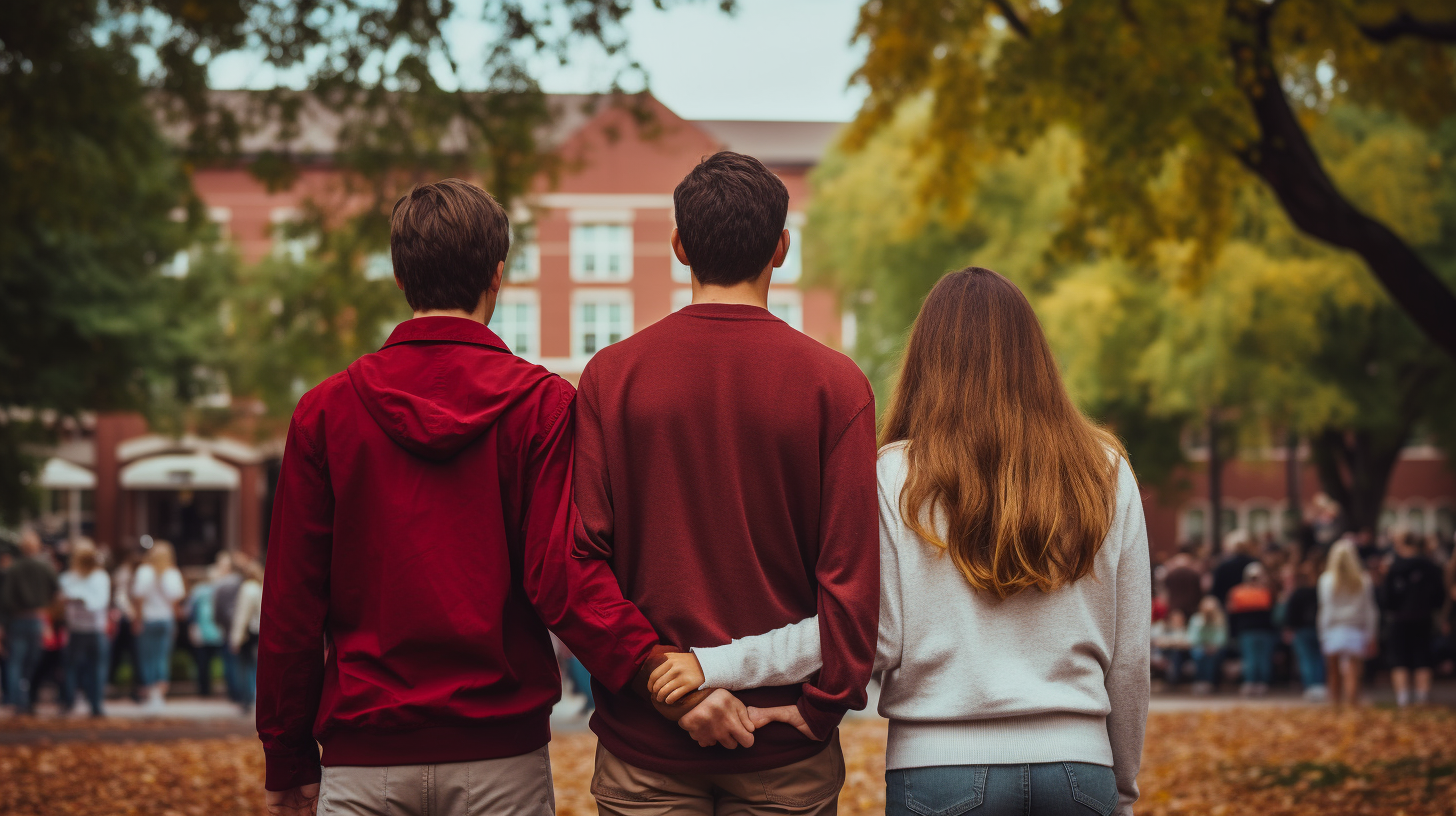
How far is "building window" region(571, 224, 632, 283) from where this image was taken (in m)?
44.9

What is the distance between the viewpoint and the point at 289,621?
266cm

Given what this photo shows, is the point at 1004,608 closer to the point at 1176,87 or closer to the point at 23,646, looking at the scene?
the point at 1176,87

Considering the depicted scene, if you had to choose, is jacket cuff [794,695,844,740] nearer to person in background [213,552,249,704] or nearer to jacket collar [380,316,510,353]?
jacket collar [380,316,510,353]

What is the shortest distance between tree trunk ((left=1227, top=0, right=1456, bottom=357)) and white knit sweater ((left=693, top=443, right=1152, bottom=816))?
6.53 meters

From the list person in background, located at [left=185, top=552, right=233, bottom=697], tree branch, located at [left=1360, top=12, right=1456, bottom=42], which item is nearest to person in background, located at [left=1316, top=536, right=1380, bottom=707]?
tree branch, located at [left=1360, top=12, right=1456, bottom=42]

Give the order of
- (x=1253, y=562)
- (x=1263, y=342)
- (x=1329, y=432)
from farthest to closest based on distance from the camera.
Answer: (x=1329, y=432) → (x=1263, y=342) → (x=1253, y=562)

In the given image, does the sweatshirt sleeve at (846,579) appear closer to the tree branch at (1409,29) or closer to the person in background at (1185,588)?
the tree branch at (1409,29)

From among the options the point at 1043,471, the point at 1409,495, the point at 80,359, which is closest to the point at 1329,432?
the point at 1409,495

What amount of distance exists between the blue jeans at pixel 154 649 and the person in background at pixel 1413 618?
1428 cm

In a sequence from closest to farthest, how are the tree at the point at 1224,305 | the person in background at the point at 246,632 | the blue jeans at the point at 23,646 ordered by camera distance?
the blue jeans at the point at 23,646, the person in background at the point at 246,632, the tree at the point at 1224,305

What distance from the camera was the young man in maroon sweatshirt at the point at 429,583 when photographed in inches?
102

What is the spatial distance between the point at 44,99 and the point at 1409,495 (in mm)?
45801

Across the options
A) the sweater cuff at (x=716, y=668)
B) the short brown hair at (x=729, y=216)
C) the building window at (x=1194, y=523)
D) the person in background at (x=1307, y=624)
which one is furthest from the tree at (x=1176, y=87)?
the building window at (x=1194, y=523)

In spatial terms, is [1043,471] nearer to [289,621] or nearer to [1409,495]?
[289,621]
